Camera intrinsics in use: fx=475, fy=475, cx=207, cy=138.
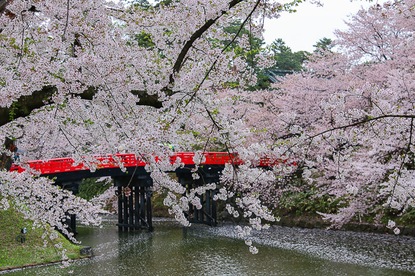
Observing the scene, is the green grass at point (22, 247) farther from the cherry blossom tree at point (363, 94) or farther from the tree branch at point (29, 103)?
the tree branch at point (29, 103)

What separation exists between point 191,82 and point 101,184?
29.5 m

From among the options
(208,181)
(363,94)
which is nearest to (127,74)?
(363,94)

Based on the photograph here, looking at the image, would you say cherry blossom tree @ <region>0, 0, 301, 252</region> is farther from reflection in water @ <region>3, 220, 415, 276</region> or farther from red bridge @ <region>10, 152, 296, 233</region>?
red bridge @ <region>10, 152, 296, 233</region>

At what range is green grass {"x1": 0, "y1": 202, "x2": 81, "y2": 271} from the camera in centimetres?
1280

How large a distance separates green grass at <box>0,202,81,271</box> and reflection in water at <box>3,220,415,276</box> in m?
0.62

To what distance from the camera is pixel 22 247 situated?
44.8ft

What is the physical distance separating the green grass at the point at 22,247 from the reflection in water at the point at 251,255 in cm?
62

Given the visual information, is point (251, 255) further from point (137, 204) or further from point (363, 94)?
point (137, 204)

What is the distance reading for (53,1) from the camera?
5230 millimetres

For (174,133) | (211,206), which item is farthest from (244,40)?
(211,206)

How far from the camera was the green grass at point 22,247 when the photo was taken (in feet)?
42.0

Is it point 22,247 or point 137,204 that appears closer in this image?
point 22,247

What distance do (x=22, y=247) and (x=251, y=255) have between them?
659 centimetres

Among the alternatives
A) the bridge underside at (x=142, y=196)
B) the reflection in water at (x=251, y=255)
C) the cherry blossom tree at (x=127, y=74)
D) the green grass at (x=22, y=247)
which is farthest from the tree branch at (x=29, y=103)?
the bridge underside at (x=142, y=196)
